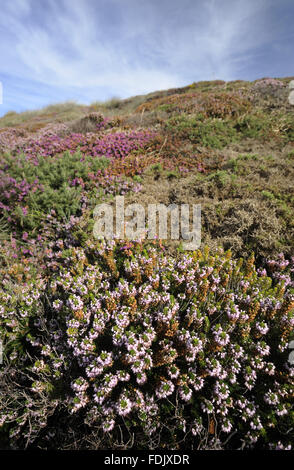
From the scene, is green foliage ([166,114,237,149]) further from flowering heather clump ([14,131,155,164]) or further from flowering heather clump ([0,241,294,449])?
flowering heather clump ([0,241,294,449])

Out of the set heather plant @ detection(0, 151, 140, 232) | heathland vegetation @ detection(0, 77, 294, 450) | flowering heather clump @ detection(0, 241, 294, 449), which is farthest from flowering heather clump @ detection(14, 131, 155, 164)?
flowering heather clump @ detection(0, 241, 294, 449)

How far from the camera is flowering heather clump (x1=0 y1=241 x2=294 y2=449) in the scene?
206cm

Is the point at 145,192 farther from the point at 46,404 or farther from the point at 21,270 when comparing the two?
the point at 46,404

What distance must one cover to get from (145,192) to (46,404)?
5.02 meters

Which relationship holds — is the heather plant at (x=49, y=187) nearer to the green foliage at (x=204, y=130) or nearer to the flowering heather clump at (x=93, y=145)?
the flowering heather clump at (x=93, y=145)

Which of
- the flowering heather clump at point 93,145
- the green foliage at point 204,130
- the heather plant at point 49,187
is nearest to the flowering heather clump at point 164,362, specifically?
the heather plant at point 49,187

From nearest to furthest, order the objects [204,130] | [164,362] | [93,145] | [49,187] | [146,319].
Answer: [164,362] < [146,319] < [49,187] < [93,145] < [204,130]

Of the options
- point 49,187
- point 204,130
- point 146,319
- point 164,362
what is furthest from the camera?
point 204,130

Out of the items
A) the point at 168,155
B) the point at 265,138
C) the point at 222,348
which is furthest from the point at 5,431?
the point at 265,138

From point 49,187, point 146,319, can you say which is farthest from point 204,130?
point 146,319

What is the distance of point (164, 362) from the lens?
220cm

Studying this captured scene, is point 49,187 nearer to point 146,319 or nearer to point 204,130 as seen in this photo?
point 146,319

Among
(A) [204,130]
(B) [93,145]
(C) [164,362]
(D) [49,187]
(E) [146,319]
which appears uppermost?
(A) [204,130]

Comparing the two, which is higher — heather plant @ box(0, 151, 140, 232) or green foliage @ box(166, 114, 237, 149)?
green foliage @ box(166, 114, 237, 149)
